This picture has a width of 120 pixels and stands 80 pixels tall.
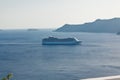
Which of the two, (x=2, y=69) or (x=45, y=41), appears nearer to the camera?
(x=2, y=69)

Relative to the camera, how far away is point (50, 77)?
2691cm

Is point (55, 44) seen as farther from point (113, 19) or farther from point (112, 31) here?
point (113, 19)

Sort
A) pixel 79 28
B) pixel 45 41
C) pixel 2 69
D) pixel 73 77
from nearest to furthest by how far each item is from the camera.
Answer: pixel 73 77 → pixel 2 69 → pixel 45 41 → pixel 79 28

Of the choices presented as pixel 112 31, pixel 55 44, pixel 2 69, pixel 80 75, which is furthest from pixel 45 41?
pixel 112 31

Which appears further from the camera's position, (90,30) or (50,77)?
(90,30)

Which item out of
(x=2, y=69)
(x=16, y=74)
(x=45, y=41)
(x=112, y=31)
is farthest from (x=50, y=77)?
(x=112, y=31)

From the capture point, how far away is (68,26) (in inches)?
7672

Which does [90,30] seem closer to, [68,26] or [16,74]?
[68,26]

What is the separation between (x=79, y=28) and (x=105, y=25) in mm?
22278

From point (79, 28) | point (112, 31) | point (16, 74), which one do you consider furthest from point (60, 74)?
point (79, 28)

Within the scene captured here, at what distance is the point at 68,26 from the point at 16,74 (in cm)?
16679

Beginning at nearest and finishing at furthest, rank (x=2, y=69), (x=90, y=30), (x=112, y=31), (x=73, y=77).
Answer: (x=73, y=77) → (x=2, y=69) → (x=112, y=31) → (x=90, y=30)

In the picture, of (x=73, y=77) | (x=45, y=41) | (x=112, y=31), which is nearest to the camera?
(x=73, y=77)

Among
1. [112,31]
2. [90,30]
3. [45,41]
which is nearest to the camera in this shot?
[45,41]
